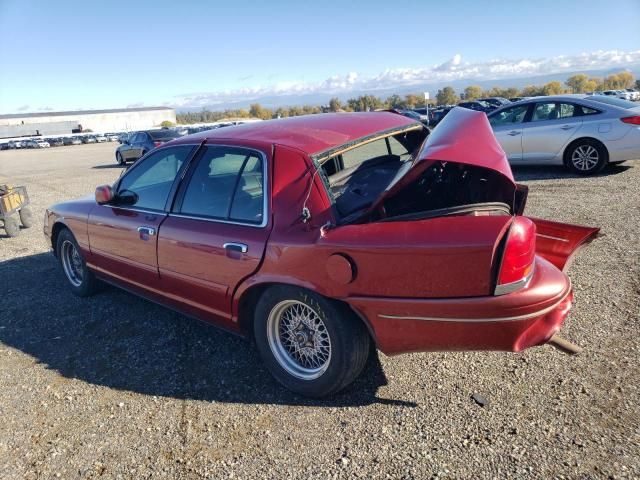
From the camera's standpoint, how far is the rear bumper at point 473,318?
2.41 meters

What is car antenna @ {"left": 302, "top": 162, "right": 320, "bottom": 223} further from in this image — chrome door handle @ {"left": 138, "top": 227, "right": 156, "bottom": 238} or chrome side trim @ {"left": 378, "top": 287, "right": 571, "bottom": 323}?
chrome door handle @ {"left": 138, "top": 227, "right": 156, "bottom": 238}

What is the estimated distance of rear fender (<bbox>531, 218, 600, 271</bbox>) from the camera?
329 cm

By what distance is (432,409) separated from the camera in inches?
112

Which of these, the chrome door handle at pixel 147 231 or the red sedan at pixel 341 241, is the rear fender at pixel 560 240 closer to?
the red sedan at pixel 341 241

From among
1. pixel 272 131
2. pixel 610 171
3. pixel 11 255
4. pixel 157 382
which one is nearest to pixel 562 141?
pixel 610 171

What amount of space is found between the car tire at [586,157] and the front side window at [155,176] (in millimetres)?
7763

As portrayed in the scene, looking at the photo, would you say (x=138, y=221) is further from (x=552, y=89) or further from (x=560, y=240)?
(x=552, y=89)

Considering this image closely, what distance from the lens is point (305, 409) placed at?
2.96 meters

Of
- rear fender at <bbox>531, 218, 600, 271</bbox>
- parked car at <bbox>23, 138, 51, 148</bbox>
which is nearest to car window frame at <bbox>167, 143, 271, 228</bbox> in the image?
rear fender at <bbox>531, 218, 600, 271</bbox>

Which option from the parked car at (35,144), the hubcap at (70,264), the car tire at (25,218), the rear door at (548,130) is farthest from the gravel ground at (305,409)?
the parked car at (35,144)

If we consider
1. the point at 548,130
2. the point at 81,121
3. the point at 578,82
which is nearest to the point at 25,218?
the point at 548,130

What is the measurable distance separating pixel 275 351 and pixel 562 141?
7.93 meters

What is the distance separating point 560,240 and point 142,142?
18.4 meters

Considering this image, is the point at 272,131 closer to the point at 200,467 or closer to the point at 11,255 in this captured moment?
the point at 200,467
